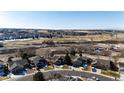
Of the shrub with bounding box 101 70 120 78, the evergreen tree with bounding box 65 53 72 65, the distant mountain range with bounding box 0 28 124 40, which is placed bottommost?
the shrub with bounding box 101 70 120 78

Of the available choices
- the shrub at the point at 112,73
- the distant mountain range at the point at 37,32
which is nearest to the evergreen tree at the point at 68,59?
the distant mountain range at the point at 37,32

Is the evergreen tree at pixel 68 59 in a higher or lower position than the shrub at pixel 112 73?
higher

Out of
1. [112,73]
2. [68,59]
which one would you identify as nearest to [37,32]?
[68,59]

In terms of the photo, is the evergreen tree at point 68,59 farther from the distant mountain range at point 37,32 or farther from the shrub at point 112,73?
the shrub at point 112,73

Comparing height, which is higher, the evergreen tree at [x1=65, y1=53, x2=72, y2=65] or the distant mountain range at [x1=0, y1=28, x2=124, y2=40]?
the distant mountain range at [x1=0, y1=28, x2=124, y2=40]

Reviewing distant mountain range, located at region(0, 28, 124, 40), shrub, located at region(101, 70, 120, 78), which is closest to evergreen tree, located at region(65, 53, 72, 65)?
distant mountain range, located at region(0, 28, 124, 40)

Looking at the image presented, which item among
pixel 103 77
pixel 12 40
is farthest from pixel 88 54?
pixel 12 40

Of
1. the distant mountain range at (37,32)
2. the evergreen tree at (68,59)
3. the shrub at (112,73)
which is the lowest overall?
the shrub at (112,73)

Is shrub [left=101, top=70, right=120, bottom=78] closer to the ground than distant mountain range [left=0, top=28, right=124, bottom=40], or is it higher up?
closer to the ground

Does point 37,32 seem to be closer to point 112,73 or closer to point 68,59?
point 68,59

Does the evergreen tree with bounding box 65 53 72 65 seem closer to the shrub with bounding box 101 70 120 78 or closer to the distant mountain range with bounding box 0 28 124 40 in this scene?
the distant mountain range with bounding box 0 28 124 40

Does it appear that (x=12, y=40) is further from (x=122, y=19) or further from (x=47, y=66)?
(x=122, y=19)
